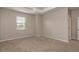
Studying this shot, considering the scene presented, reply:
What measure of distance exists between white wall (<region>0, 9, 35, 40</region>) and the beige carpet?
0.16 meters

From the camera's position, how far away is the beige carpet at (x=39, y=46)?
226 cm

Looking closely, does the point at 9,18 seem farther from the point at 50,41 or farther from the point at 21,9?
the point at 50,41

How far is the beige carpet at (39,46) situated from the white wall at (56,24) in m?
0.16

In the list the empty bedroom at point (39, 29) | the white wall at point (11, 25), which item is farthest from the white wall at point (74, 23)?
the white wall at point (11, 25)

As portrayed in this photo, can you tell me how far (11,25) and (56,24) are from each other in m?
1.21

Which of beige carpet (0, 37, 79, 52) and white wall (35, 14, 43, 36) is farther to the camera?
white wall (35, 14, 43, 36)

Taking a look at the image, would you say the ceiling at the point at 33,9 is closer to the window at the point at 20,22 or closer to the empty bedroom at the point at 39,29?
the empty bedroom at the point at 39,29

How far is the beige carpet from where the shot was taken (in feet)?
7.40

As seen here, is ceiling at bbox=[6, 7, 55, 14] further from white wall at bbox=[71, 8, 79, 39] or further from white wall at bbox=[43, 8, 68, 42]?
white wall at bbox=[71, 8, 79, 39]

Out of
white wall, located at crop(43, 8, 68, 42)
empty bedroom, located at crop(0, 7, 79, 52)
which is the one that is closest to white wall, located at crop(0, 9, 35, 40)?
empty bedroom, located at crop(0, 7, 79, 52)

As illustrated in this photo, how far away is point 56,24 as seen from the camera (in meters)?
2.40

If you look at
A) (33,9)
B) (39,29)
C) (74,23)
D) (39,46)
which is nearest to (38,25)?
(39,29)

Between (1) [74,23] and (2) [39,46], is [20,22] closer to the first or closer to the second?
(2) [39,46]
